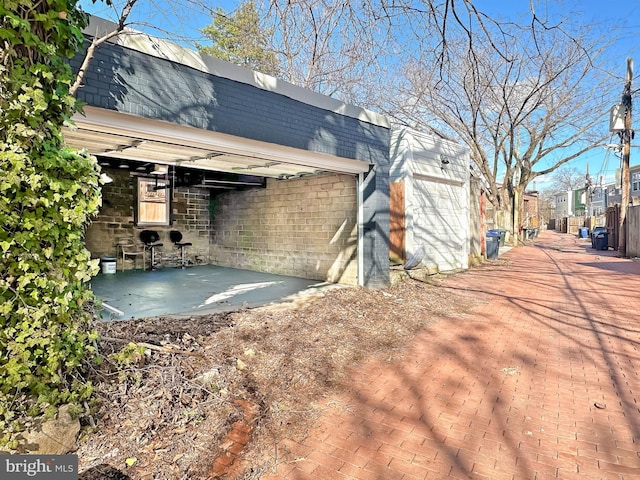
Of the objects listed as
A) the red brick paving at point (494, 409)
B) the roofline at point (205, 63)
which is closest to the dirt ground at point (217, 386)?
the red brick paving at point (494, 409)

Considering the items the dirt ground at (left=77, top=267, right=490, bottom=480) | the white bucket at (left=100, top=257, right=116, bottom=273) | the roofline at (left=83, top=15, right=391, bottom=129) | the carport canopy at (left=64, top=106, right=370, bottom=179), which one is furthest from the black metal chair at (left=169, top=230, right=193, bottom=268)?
the roofline at (left=83, top=15, right=391, bottom=129)

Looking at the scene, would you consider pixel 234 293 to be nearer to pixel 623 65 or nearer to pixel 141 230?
pixel 141 230

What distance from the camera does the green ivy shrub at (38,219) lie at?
2262 mm

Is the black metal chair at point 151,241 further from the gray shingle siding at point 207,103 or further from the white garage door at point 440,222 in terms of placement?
the white garage door at point 440,222

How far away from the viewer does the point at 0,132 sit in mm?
2297

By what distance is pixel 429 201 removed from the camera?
33.7 ft

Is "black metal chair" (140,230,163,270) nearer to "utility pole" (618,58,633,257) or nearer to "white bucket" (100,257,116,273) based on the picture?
"white bucket" (100,257,116,273)

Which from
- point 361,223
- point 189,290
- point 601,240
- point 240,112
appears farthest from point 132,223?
point 601,240

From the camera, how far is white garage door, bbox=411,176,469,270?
9.84 m

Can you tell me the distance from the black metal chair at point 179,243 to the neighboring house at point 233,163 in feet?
0.48

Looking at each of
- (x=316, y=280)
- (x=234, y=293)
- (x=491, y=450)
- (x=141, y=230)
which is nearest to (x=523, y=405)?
(x=491, y=450)

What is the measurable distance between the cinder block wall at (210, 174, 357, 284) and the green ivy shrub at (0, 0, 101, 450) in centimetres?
580

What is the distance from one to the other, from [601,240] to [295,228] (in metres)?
16.5

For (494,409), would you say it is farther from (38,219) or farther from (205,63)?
(205,63)
